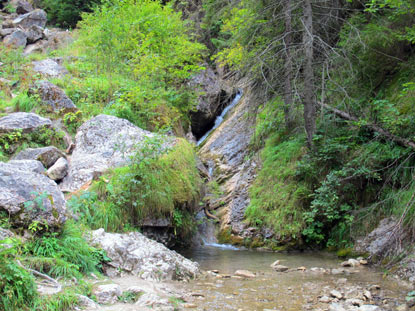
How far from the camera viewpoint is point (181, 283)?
507 centimetres

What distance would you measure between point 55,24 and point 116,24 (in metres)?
16.2

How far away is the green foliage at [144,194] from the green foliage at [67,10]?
761 inches

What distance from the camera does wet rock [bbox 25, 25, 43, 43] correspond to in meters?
18.2

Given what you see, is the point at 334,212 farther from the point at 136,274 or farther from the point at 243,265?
the point at 136,274

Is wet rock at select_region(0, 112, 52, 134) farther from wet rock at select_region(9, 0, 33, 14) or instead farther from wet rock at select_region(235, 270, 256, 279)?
wet rock at select_region(9, 0, 33, 14)

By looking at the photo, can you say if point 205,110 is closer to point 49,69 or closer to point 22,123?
point 49,69

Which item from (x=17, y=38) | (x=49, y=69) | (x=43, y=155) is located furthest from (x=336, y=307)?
(x=17, y=38)

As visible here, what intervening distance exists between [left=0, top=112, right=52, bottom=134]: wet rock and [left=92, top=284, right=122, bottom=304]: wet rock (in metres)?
4.71

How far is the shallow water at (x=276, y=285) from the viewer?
4.35 meters

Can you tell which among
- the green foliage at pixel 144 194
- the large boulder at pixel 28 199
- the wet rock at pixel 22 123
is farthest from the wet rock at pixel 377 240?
the wet rock at pixel 22 123

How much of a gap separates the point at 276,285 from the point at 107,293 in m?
2.49

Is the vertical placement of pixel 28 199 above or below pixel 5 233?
above

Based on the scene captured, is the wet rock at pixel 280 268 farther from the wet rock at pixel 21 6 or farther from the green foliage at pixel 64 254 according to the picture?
the wet rock at pixel 21 6

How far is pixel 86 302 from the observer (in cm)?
365
